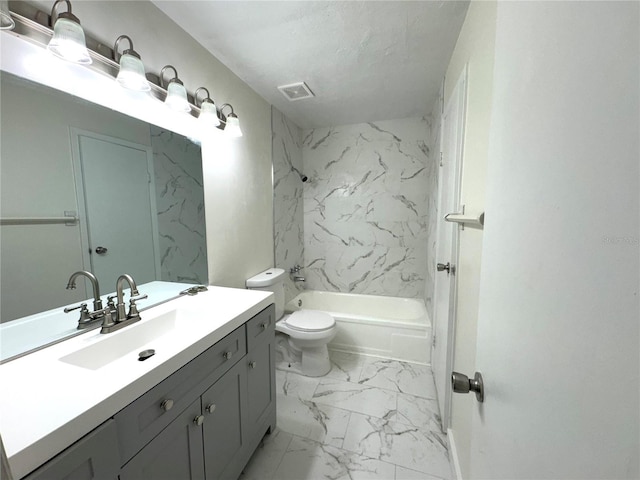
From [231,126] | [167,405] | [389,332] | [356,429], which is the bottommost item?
[356,429]

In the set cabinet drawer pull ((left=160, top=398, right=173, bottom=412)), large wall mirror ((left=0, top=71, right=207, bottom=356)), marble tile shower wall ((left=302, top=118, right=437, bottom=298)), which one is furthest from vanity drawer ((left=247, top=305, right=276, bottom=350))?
marble tile shower wall ((left=302, top=118, right=437, bottom=298))

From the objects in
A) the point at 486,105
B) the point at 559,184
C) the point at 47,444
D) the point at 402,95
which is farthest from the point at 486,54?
the point at 47,444

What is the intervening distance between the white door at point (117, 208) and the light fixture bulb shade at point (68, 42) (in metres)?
0.26

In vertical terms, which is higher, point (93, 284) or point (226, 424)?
point (93, 284)

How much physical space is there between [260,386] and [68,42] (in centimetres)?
165

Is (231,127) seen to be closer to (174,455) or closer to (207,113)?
(207,113)

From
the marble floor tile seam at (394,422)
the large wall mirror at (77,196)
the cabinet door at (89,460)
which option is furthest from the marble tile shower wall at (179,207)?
the marble floor tile seam at (394,422)

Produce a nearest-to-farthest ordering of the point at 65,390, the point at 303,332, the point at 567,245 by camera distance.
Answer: the point at 567,245, the point at 65,390, the point at 303,332

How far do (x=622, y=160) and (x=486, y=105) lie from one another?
96 cm

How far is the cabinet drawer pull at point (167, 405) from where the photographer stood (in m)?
0.84

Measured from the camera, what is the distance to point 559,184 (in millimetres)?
321

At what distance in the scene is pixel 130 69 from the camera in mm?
1076

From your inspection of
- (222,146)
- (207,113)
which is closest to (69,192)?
(207,113)

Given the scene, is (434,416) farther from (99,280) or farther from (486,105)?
(99,280)
